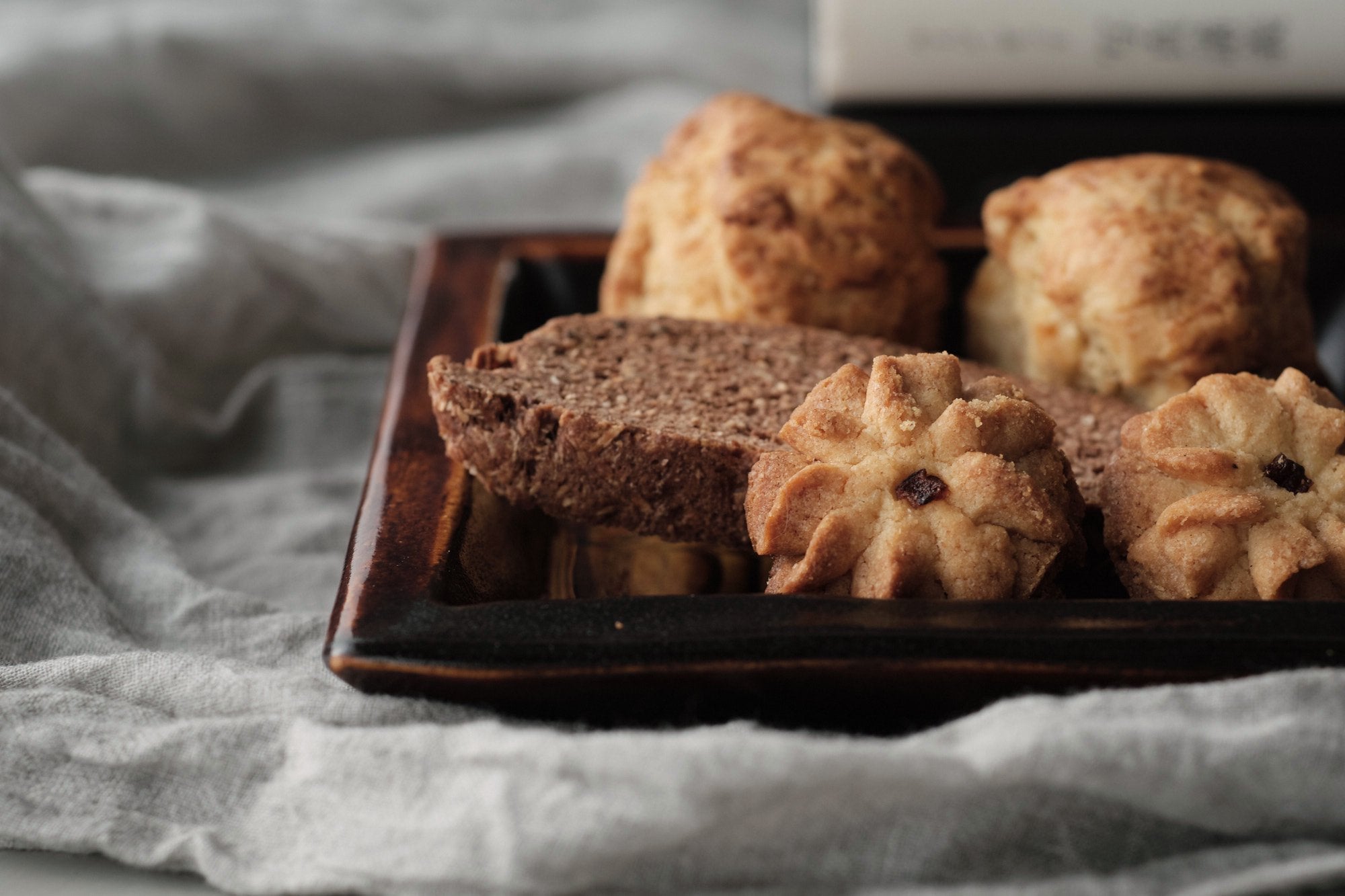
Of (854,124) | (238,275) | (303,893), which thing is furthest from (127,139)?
(303,893)

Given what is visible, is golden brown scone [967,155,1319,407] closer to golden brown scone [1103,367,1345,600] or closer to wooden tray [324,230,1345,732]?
golden brown scone [1103,367,1345,600]

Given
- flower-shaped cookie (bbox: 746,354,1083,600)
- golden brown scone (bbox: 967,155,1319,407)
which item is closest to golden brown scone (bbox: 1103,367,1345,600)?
flower-shaped cookie (bbox: 746,354,1083,600)

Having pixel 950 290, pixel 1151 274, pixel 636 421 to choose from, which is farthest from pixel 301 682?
pixel 950 290

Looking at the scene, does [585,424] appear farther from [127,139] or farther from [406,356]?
[127,139]

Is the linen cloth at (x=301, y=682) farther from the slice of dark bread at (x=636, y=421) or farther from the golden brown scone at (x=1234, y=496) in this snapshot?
the slice of dark bread at (x=636, y=421)

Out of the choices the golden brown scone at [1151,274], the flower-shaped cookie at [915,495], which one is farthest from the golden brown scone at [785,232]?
the flower-shaped cookie at [915,495]

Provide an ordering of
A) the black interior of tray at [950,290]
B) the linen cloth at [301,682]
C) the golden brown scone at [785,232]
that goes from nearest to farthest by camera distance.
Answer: the linen cloth at [301,682]
the golden brown scone at [785,232]
the black interior of tray at [950,290]

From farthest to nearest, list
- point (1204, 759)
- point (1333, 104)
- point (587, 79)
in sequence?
point (587, 79), point (1333, 104), point (1204, 759)
